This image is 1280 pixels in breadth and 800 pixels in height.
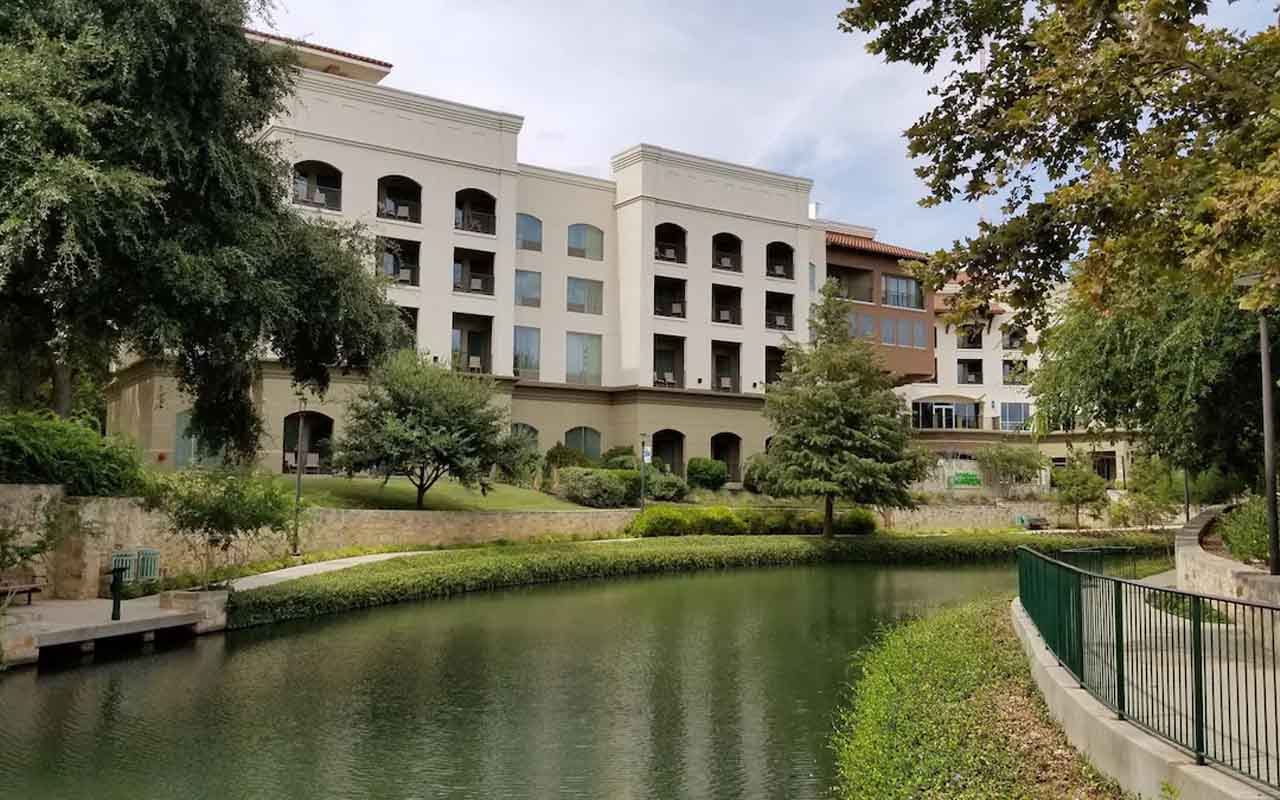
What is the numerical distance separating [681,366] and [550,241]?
8.59 metres

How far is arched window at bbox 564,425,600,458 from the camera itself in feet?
147

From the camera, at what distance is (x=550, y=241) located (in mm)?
44500

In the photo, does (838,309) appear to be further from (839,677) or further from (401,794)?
(401,794)

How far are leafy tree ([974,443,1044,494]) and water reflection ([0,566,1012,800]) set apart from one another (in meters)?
35.7

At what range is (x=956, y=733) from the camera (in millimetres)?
8719

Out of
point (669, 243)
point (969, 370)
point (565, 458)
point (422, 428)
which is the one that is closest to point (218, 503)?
point (422, 428)

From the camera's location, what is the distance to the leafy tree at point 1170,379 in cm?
1806

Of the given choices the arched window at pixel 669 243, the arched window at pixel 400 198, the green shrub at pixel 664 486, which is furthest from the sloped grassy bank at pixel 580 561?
the arched window at pixel 400 198

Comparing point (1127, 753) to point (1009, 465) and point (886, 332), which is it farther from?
point (1009, 465)

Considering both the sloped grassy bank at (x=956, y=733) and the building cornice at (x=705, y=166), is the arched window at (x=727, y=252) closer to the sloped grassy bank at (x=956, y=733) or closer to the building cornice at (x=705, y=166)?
the building cornice at (x=705, y=166)

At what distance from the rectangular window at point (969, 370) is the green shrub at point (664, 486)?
3370 cm

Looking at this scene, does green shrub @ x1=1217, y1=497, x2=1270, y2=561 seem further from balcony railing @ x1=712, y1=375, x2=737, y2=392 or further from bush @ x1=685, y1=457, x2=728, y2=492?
balcony railing @ x1=712, y1=375, x2=737, y2=392

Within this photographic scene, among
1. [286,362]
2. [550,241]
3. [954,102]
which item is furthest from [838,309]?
[954,102]

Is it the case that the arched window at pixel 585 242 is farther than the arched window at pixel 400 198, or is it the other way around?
the arched window at pixel 585 242
